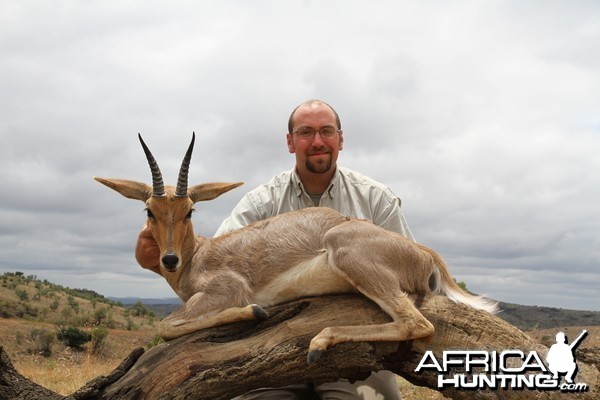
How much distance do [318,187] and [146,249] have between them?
310 cm

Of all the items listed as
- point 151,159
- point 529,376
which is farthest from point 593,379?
point 151,159

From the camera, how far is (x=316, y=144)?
9.34 m

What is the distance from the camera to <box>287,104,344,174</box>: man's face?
938 cm

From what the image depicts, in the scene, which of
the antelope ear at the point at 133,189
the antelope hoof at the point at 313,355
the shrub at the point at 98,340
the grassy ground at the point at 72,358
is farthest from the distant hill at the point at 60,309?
the antelope hoof at the point at 313,355

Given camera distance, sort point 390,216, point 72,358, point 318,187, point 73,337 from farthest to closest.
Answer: point 73,337
point 72,358
point 318,187
point 390,216

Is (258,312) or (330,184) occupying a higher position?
(330,184)

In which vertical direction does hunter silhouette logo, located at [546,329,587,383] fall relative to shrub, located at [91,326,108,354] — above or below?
above

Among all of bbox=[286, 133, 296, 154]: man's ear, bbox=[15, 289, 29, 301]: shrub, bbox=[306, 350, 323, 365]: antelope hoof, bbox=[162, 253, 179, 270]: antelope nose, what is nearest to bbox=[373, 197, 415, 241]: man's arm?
bbox=[286, 133, 296, 154]: man's ear

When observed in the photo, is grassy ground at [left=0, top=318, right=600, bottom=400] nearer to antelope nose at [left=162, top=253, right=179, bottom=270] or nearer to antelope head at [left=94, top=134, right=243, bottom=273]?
antelope head at [left=94, top=134, right=243, bottom=273]

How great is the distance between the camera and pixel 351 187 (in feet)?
32.3

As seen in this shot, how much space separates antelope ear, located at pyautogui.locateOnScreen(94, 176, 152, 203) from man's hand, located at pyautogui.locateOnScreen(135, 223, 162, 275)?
0.38 meters

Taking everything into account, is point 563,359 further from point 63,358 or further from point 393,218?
point 63,358

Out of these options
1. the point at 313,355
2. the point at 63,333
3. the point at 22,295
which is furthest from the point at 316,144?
the point at 22,295

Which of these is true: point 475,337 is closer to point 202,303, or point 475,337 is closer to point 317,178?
point 202,303
